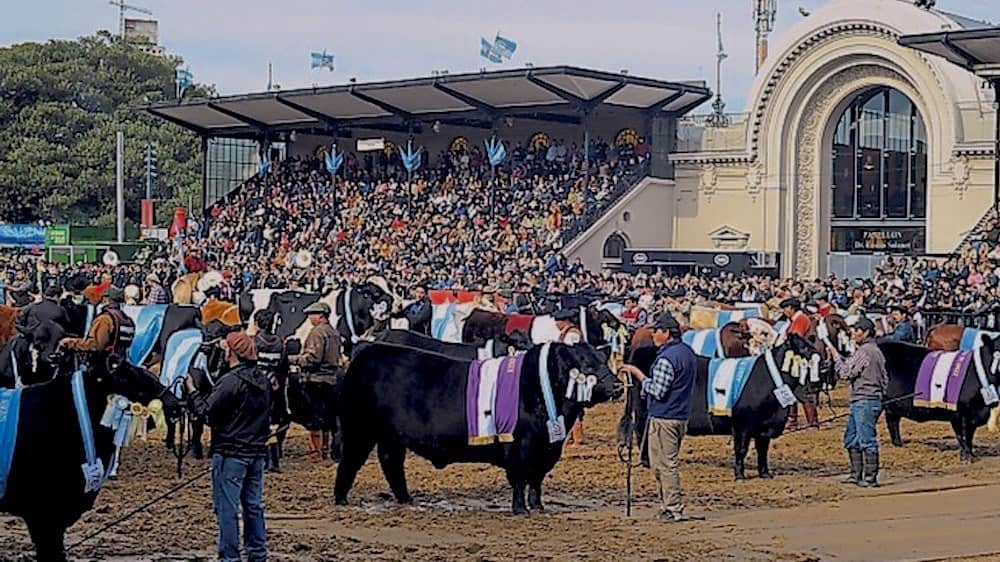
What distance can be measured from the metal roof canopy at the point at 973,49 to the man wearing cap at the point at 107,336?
22.0m

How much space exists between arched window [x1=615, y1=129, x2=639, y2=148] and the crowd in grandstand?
0.28 metres

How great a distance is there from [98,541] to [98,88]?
2494 inches

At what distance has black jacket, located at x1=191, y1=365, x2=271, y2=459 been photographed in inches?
378

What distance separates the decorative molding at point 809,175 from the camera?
4016 centimetres

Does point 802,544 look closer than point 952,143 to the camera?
Yes

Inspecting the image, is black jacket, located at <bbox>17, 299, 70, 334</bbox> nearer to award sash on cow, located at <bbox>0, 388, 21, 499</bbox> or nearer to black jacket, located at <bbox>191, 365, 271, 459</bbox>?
award sash on cow, located at <bbox>0, 388, 21, 499</bbox>

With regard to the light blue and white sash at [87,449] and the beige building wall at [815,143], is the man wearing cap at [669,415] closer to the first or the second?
the light blue and white sash at [87,449]

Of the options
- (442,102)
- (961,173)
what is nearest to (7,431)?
(961,173)

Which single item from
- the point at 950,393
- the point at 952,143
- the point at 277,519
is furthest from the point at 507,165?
the point at 277,519

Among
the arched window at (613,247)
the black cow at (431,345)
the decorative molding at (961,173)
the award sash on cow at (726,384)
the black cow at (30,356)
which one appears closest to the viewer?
the black cow at (30,356)

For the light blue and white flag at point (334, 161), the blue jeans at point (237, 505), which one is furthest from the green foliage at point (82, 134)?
the blue jeans at point (237, 505)

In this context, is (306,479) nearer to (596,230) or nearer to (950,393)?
(950,393)

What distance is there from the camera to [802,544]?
11359mm

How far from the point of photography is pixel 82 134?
6750 centimetres
